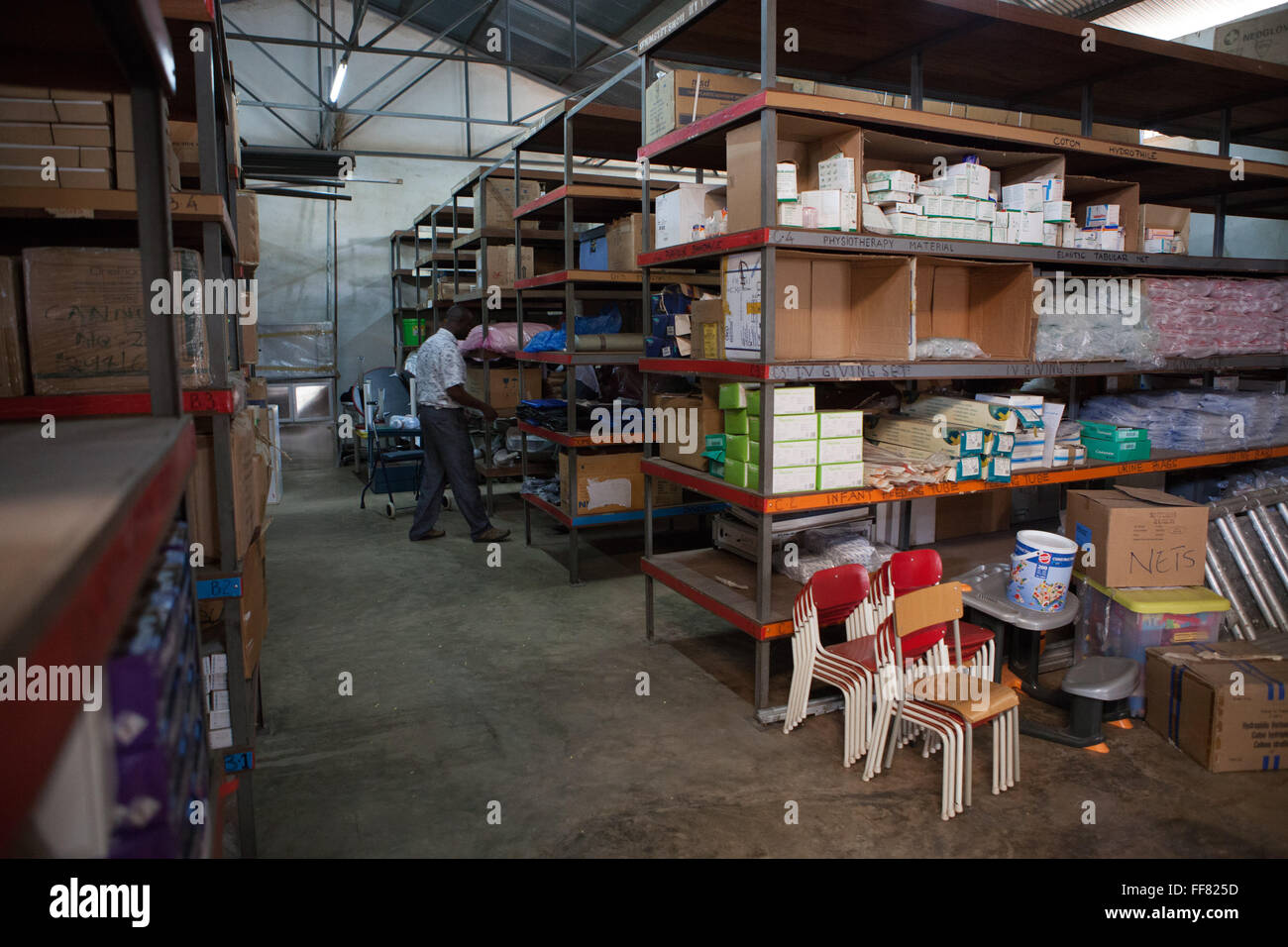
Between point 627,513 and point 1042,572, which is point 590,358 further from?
point 1042,572

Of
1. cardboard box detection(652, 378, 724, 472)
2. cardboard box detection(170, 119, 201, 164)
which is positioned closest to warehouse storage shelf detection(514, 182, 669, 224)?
cardboard box detection(652, 378, 724, 472)

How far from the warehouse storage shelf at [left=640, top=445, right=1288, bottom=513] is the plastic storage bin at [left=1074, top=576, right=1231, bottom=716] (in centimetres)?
68

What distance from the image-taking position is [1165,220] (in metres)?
4.95

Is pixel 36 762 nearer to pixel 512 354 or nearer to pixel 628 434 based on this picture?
pixel 628 434

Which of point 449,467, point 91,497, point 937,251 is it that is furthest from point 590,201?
point 91,497

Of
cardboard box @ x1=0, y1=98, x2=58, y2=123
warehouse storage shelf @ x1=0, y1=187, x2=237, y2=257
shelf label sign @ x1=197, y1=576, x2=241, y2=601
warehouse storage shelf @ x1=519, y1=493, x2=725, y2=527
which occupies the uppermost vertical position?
cardboard box @ x1=0, y1=98, x2=58, y2=123

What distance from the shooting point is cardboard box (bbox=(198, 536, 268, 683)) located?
9.31ft

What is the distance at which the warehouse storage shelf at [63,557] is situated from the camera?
453mm

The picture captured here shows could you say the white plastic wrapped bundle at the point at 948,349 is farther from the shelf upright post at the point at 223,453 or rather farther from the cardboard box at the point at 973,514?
the shelf upright post at the point at 223,453

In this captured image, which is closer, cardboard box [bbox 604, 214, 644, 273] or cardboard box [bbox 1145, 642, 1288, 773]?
cardboard box [bbox 1145, 642, 1288, 773]

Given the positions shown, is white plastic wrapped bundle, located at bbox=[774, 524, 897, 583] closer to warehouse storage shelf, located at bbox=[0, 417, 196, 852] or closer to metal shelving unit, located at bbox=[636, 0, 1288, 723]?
metal shelving unit, located at bbox=[636, 0, 1288, 723]
